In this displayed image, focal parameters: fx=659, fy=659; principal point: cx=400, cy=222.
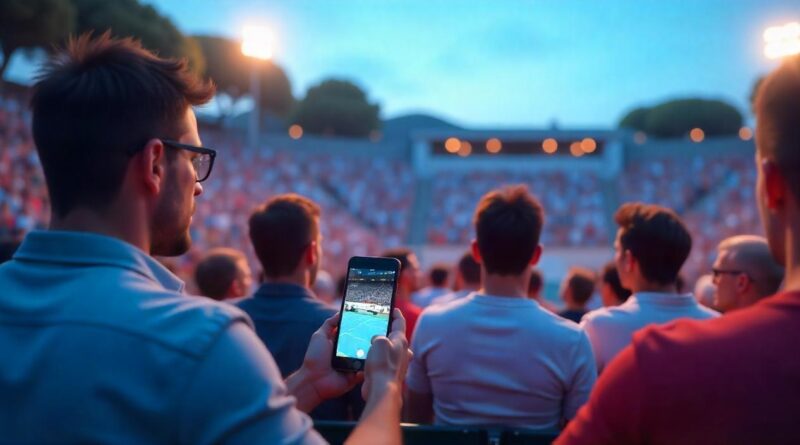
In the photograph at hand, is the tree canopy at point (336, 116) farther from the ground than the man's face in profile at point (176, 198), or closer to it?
farther from the ground

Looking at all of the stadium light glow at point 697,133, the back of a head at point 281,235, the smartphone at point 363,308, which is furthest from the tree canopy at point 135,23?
the stadium light glow at point 697,133

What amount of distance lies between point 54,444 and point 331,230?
24800 mm

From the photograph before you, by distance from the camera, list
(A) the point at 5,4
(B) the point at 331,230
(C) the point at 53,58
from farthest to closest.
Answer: (B) the point at 331,230 < (A) the point at 5,4 < (C) the point at 53,58

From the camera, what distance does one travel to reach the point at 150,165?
1544mm

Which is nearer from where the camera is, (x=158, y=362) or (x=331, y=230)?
(x=158, y=362)

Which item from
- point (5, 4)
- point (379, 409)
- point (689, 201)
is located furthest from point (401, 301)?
point (689, 201)

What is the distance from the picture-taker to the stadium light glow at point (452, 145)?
113 ft

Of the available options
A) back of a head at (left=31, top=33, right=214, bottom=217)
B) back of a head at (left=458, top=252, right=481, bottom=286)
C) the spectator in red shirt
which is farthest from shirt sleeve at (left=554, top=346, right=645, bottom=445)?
back of a head at (left=458, top=252, right=481, bottom=286)

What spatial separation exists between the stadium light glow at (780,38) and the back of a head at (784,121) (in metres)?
21.8

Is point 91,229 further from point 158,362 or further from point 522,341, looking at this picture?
point 522,341

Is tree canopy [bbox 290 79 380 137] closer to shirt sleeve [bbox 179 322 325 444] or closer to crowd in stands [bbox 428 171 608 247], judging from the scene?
crowd in stands [bbox 428 171 608 247]

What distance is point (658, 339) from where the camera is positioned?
4.49 ft

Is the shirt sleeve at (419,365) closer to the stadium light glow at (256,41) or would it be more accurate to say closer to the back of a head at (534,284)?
the back of a head at (534,284)

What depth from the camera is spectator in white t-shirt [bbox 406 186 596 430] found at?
115 inches
